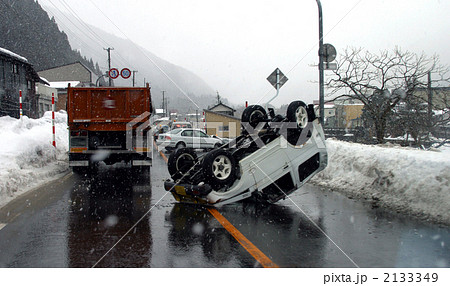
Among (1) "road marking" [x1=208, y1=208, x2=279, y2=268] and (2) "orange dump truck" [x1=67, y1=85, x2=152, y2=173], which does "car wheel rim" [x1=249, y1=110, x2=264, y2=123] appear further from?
(2) "orange dump truck" [x1=67, y1=85, x2=152, y2=173]

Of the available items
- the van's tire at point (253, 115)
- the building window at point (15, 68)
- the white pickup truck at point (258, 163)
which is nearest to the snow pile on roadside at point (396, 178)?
the white pickup truck at point (258, 163)

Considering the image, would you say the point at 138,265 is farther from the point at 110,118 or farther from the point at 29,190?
the point at 110,118

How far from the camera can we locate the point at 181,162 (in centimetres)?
802

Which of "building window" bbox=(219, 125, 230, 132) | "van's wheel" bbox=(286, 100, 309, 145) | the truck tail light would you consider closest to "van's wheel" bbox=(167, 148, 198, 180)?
"van's wheel" bbox=(286, 100, 309, 145)

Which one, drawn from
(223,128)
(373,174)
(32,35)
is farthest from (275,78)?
(32,35)

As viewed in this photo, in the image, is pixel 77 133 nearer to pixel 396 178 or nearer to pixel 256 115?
pixel 256 115

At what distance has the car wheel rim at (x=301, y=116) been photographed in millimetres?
7562

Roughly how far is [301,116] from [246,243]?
3.47 m

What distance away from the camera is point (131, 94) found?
11.8 metres

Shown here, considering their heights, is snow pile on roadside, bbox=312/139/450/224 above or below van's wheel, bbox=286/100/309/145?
below

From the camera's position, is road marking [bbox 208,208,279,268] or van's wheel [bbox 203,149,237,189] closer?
road marking [bbox 208,208,279,268]

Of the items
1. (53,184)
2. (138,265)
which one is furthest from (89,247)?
(53,184)

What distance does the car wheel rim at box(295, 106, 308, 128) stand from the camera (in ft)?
24.8

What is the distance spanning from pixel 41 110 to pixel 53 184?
45.0 meters
